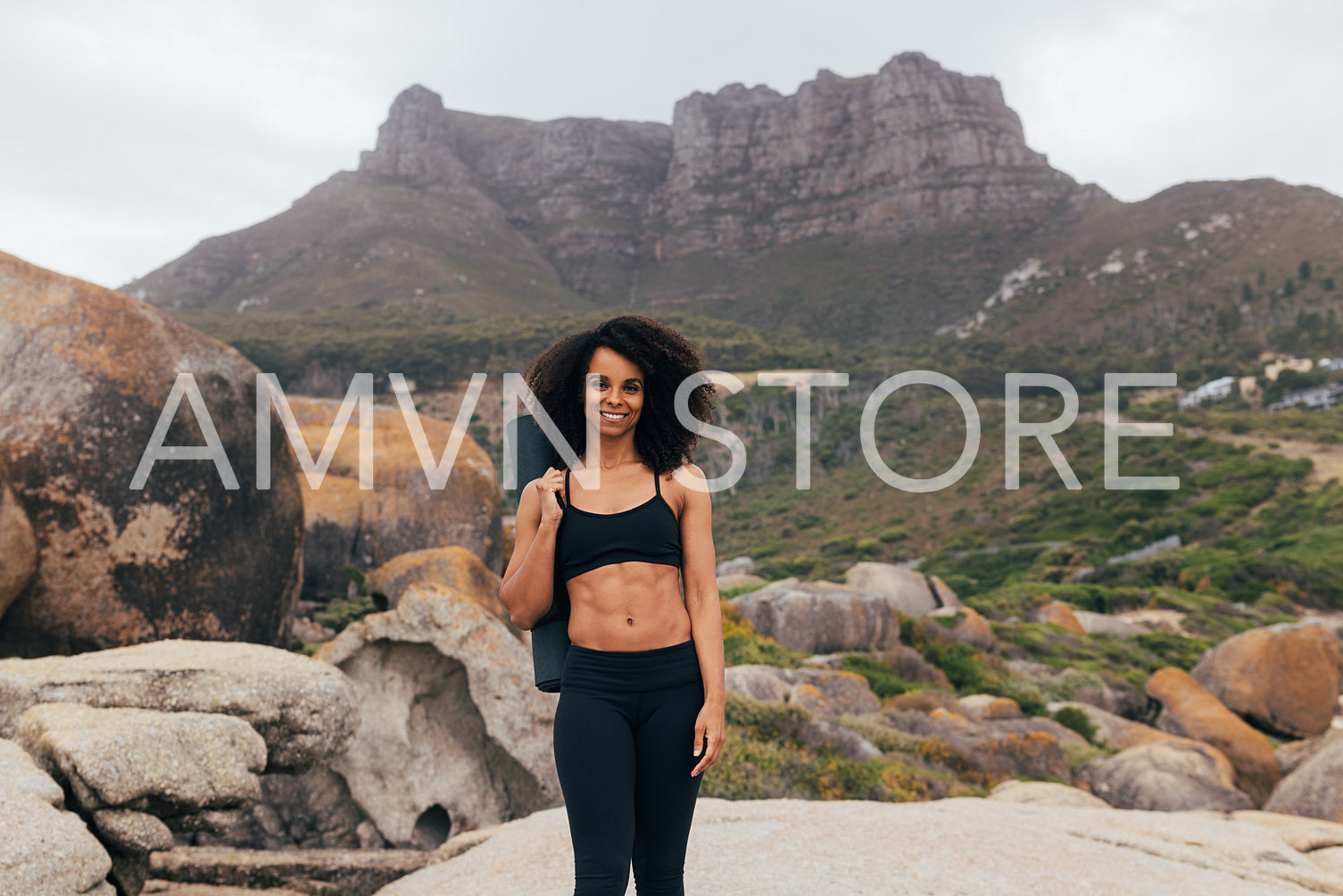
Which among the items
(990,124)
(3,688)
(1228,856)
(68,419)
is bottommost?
(1228,856)

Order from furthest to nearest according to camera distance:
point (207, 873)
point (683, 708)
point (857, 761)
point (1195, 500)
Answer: point (1195, 500) < point (857, 761) < point (207, 873) < point (683, 708)

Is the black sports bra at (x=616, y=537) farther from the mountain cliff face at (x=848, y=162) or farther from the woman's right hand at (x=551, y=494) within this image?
the mountain cliff face at (x=848, y=162)

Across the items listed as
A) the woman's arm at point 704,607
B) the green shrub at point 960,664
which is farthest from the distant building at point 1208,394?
the woman's arm at point 704,607

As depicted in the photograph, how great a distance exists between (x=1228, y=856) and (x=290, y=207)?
122390 mm

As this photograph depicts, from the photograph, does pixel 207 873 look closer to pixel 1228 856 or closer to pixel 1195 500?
pixel 1228 856

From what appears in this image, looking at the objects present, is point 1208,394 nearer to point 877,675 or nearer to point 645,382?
point 877,675

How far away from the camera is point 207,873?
521 cm

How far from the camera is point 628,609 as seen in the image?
254 cm

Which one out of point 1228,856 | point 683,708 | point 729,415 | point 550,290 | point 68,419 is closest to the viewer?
point 683,708

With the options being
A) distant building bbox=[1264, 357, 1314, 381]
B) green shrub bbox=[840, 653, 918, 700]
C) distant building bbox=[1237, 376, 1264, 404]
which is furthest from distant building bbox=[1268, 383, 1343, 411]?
green shrub bbox=[840, 653, 918, 700]

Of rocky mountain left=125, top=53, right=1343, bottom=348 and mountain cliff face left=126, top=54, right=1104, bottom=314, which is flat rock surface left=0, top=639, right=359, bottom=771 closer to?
rocky mountain left=125, top=53, right=1343, bottom=348

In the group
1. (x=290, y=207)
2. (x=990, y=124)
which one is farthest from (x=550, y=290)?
(x=990, y=124)

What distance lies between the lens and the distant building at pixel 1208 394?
57.5 meters

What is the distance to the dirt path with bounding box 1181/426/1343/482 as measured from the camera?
4069 centimetres
